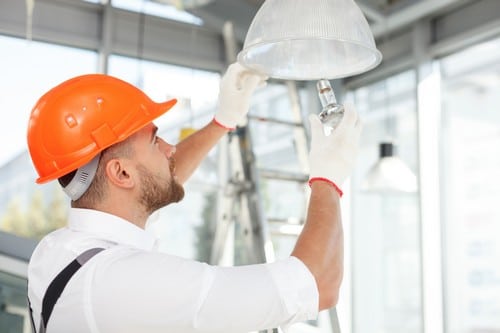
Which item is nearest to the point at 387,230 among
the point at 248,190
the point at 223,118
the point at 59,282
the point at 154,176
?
the point at 248,190

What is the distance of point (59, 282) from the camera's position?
45.6 inches

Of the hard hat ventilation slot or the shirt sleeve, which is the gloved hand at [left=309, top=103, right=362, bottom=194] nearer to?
the shirt sleeve

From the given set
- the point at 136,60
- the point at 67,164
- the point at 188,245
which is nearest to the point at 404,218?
the point at 188,245

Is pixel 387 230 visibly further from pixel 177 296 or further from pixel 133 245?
pixel 177 296

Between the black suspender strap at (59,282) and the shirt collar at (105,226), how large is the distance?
10cm

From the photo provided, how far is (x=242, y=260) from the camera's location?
5320 mm

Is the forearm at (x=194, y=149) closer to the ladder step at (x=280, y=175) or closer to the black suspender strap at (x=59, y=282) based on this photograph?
the black suspender strap at (x=59, y=282)

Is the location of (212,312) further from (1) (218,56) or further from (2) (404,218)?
(1) (218,56)

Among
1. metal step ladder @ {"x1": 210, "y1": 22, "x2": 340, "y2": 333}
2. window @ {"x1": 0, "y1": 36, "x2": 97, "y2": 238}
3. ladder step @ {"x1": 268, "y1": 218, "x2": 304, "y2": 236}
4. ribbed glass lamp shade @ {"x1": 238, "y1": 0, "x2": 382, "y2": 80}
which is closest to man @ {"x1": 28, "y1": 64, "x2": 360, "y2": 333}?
ribbed glass lamp shade @ {"x1": 238, "y1": 0, "x2": 382, "y2": 80}

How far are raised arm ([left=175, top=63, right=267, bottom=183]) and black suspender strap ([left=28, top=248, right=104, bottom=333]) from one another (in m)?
0.78

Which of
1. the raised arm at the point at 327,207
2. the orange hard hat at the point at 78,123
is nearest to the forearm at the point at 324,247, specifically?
the raised arm at the point at 327,207

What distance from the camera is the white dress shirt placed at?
111 centimetres

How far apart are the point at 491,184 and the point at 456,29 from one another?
1142 millimetres

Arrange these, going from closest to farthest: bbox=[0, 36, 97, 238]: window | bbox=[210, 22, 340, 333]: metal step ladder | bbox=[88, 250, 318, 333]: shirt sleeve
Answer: bbox=[88, 250, 318, 333]: shirt sleeve, bbox=[210, 22, 340, 333]: metal step ladder, bbox=[0, 36, 97, 238]: window
